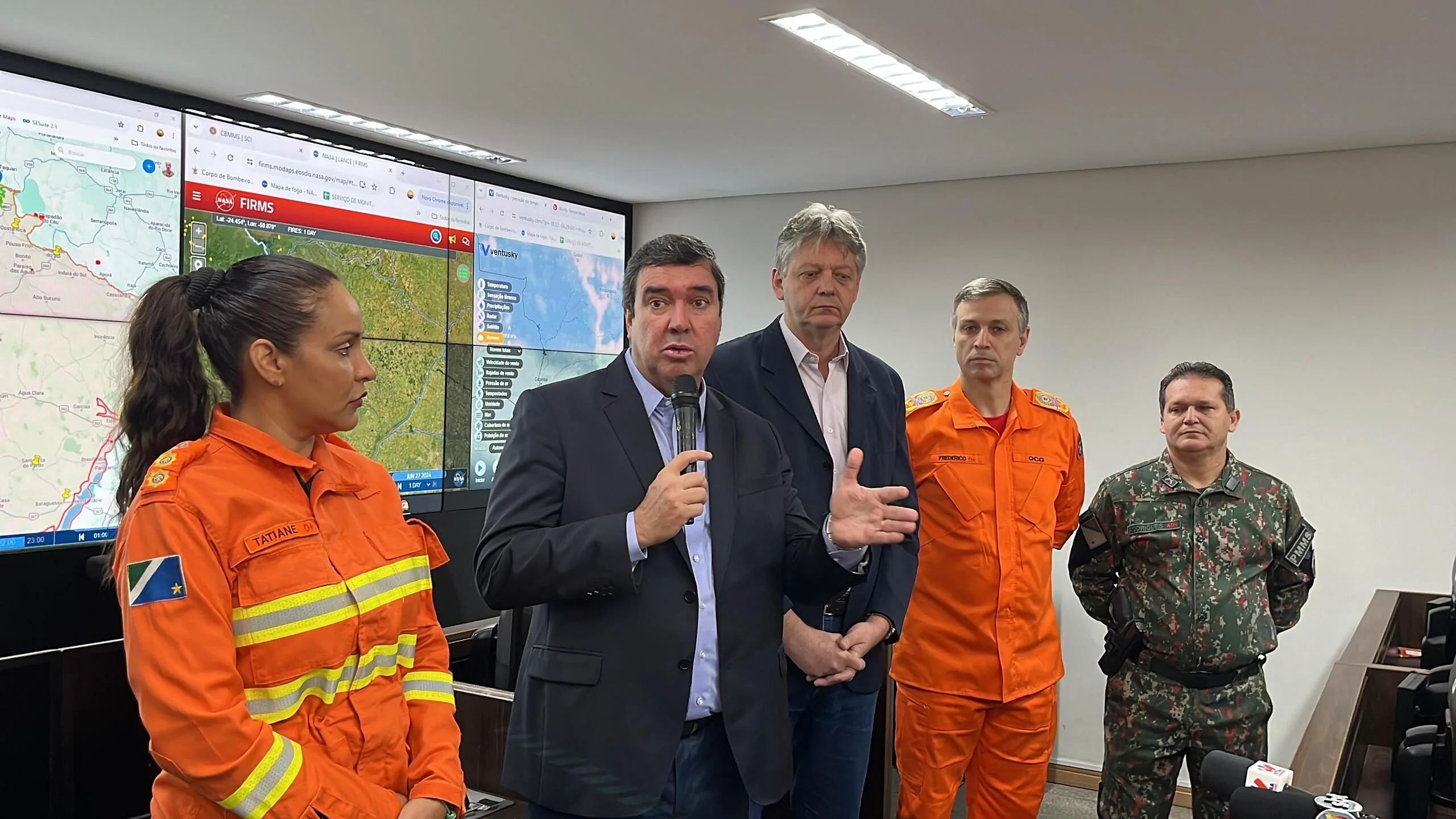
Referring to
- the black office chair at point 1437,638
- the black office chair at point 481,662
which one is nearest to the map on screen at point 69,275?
the black office chair at point 481,662

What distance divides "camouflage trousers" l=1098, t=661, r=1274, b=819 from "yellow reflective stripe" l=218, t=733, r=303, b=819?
7.62 ft

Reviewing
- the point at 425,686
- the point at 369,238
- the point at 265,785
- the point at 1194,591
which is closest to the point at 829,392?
the point at 1194,591

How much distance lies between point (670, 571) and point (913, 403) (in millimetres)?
1544

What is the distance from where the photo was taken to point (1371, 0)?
2.75 metres

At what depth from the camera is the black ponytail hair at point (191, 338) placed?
4.70 ft

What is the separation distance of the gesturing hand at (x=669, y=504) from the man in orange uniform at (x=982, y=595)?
4.69ft

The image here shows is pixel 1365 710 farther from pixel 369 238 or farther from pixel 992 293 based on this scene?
pixel 369 238

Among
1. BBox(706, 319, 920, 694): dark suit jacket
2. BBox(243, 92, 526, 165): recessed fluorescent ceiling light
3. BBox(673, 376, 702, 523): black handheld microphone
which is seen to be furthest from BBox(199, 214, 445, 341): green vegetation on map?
BBox(673, 376, 702, 523): black handheld microphone

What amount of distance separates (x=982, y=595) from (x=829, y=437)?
0.72m

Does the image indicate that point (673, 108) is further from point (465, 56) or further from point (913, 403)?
point (913, 403)

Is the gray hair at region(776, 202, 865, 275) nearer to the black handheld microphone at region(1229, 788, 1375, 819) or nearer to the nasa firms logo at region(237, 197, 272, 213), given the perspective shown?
the black handheld microphone at region(1229, 788, 1375, 819)

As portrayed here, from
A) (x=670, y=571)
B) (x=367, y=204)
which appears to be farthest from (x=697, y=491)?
(x=367, y=204)

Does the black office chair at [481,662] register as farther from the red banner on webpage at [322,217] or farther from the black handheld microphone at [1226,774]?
the black handheld microphone at [1226,774]

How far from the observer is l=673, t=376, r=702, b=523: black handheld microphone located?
1.76 metres
